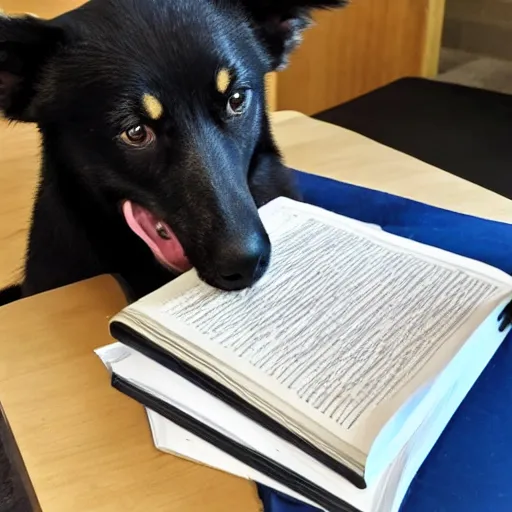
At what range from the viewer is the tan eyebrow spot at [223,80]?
32.8 inches

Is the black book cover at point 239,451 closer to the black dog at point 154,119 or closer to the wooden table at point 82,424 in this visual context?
the wooden table at point 82,424

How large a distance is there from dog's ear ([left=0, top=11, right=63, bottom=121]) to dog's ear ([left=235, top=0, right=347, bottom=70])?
26 centimetres

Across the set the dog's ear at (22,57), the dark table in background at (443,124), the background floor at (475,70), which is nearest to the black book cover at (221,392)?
the dog's ear at (22,57)

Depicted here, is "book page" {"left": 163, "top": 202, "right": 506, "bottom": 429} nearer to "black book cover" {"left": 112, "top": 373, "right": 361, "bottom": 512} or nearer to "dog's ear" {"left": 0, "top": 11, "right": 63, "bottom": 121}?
"black book cover" {"left": 112, "top": 373, "right": 361, "bottom": 512}

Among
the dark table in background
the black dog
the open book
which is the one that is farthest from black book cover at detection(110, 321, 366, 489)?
the dark table in background

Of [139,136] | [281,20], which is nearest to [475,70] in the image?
[281,20]

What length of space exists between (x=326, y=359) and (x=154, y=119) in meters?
0.36

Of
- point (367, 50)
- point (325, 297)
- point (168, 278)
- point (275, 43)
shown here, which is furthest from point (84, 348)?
point (367, 50)

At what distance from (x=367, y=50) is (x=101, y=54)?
1.99 metres

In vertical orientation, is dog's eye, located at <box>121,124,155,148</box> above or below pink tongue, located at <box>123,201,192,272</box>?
above

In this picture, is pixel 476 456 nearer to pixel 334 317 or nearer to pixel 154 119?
pixel 334 317

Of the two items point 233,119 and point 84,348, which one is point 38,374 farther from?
point 233,119

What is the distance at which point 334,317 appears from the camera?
72 centimetres

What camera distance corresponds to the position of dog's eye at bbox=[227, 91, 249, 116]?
2.87 feet
